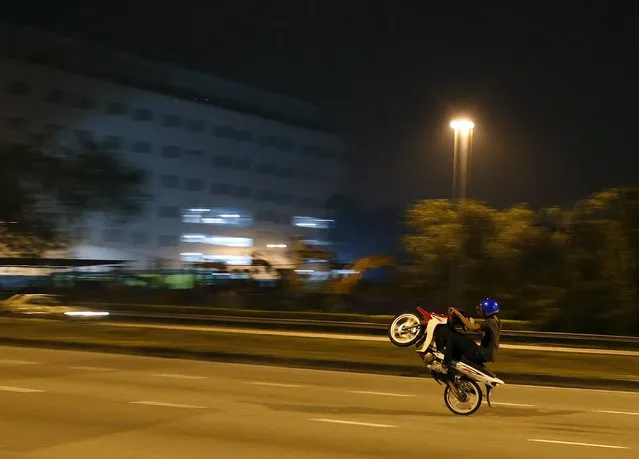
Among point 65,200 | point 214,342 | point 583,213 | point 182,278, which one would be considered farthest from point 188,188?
→ point 214,342

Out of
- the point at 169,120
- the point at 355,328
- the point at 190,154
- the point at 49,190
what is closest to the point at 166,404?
the point at 355,328

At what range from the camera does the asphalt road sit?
887 centimetres

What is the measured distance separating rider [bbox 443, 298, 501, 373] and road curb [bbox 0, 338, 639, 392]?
18.1ft

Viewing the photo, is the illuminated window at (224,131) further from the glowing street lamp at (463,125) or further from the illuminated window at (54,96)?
the glowing street lamp at (463,125)

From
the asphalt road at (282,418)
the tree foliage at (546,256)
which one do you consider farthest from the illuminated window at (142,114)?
the asphalt road at (282,418)

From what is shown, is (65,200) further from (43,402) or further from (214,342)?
(43,402)

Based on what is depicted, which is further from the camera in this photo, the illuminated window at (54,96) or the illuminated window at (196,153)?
the illuminated window at (196,153)

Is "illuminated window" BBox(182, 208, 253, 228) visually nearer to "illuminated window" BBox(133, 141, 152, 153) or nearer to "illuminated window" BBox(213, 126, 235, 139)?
"illuminated window" BBox(133, 141, 152, 153)

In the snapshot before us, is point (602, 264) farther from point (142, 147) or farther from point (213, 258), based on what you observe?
point (213, 258)

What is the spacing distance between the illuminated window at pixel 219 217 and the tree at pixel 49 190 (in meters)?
36.5

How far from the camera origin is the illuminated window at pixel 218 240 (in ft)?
317

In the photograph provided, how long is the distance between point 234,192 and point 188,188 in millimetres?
7474

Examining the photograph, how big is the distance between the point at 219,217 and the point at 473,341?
89712 millimetres

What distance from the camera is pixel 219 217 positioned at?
3947 inches
